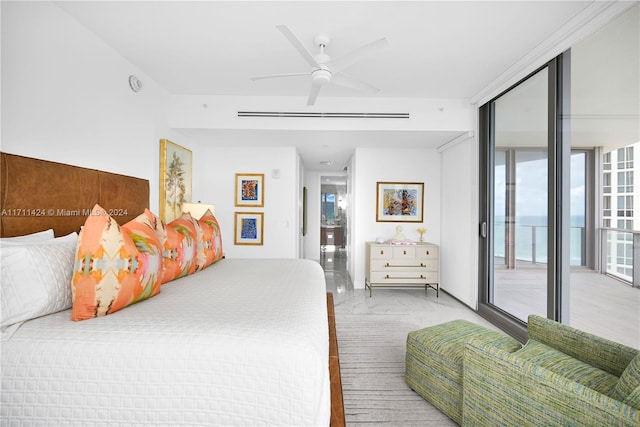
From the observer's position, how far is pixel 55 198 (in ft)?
6.28

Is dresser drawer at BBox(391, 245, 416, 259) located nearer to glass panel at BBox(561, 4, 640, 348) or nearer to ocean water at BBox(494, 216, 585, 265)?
ocean water at BBox(494, 216, 585, 265)

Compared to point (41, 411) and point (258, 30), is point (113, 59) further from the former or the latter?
point (41, 411)

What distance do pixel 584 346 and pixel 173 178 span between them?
3.97m

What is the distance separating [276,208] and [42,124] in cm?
304

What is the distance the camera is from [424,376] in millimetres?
1877

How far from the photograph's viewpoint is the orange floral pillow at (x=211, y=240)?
2427 mm

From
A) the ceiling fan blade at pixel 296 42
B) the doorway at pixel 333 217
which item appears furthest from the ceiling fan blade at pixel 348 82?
the doorway at pixel 333 217

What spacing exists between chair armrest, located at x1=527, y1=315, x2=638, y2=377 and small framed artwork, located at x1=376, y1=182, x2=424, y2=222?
3095 millimetres

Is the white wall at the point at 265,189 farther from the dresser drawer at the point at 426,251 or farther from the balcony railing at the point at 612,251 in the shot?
the balcony railing at the point at 612,251

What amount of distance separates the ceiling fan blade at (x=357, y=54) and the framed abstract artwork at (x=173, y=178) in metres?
A: 2.27

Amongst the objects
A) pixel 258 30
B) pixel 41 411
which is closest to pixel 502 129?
pixel 258 30

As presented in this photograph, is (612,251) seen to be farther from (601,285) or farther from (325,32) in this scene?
(325,32)

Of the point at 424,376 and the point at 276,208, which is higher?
the point at 276,208

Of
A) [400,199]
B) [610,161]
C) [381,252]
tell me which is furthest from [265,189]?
[610,161]
